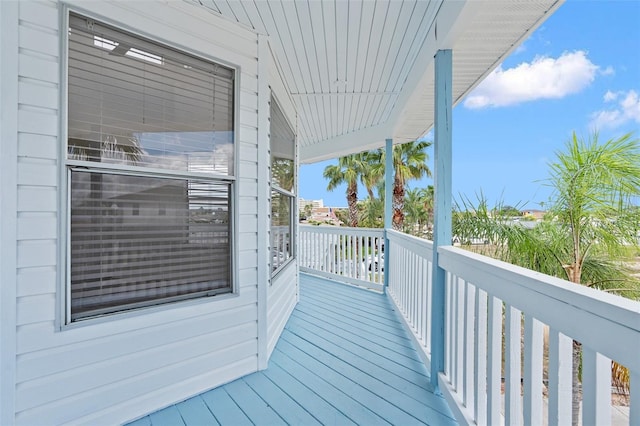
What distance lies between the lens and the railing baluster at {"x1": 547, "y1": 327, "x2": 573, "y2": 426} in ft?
3.42

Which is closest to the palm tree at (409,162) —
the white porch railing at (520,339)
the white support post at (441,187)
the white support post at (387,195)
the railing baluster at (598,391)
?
the white support post at (387,195)

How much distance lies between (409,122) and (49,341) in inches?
144

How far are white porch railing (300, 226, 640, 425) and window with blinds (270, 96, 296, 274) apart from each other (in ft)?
A: 4.41

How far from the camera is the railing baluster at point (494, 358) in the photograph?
57.2 inches

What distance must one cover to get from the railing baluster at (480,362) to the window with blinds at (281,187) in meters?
1.75

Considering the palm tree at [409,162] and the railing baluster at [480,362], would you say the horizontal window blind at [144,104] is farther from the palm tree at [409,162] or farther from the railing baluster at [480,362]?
the palm tree at [409,162]

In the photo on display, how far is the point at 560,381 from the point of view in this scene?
3.45 feet

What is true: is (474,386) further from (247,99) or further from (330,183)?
(330,183)

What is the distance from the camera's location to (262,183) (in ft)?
8.00

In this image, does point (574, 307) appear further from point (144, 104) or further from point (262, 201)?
point (144, 104)

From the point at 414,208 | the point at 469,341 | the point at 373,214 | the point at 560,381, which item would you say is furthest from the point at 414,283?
the point at 373,214

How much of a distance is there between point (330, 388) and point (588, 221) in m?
2.78

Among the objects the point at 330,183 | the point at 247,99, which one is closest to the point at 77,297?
the point at 247,99

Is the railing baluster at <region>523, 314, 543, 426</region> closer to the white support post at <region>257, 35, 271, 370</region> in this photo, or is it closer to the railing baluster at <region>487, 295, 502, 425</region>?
the railing baluster at <region>487, 295, 502, 425</region>
